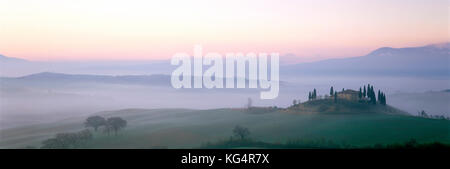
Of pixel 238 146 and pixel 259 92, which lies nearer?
Result: pixel 238 146

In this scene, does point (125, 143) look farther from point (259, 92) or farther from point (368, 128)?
point (368, 128)

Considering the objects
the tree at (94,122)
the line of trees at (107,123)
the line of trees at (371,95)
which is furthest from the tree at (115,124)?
the line of trees at (371,95)

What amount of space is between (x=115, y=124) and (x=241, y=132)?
12.7ft

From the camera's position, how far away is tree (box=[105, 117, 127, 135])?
8.84 meters

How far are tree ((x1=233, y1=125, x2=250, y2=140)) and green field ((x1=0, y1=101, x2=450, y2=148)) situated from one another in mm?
157

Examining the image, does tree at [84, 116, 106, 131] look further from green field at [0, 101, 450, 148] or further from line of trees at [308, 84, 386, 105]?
line of trees at [308, 84, 386, 105]

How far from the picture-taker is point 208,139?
8.63 metres

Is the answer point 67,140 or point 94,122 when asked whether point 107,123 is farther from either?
point 67,140

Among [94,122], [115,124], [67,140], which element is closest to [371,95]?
[115,124]

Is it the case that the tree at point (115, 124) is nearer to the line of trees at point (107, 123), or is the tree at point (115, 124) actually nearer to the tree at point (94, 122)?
the line of trees at point (107, 123)

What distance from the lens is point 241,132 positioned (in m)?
8.94

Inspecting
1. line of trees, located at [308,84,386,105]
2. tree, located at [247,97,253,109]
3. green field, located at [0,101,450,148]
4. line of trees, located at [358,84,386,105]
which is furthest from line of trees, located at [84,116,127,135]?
line of trees, located at [358,84,386,105]
